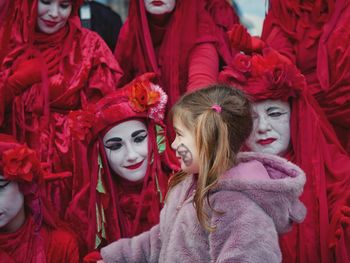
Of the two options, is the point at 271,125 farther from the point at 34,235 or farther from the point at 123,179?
the point at 34,235

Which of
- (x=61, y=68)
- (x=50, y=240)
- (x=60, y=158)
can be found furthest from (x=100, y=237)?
Answer: (x=61, y=68)

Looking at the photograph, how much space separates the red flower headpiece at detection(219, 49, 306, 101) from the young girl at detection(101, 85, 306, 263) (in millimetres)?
587

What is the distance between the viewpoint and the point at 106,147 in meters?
2.29

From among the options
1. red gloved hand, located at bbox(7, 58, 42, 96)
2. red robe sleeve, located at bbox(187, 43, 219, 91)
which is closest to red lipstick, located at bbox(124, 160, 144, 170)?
red robe sleeve, located at bbox(187, 43, 219, 91)

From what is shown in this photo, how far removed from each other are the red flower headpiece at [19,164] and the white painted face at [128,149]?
0.28 metres

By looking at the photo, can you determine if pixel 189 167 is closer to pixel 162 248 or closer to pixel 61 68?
pixel 162 248

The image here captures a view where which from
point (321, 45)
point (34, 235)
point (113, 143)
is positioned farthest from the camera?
point (321, 45)

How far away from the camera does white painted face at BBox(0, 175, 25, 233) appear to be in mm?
2098

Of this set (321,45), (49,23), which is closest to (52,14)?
(49,23)

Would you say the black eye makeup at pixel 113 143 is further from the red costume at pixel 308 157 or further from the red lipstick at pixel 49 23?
the red lipstick at pixel 49 23

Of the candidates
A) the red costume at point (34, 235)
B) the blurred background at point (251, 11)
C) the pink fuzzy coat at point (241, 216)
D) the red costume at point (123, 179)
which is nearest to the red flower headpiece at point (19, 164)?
the red costume at point (34, 235)

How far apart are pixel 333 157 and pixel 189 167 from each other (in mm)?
827

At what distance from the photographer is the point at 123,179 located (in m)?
2.35

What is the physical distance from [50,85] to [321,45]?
3.16 feet
